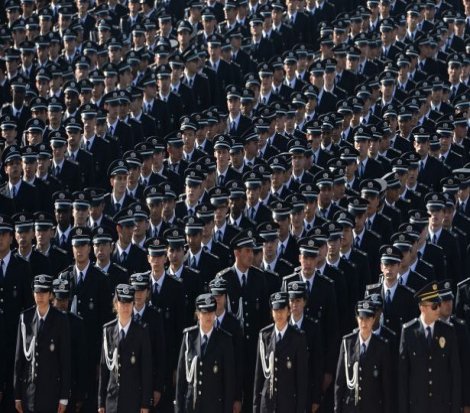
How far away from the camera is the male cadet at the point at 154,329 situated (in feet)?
49.9

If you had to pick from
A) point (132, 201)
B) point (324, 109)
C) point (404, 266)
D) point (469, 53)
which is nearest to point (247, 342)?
point (404, 266)

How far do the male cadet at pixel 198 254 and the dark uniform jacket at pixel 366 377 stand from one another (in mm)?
2754

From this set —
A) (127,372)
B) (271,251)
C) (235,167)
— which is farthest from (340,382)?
(235,167)

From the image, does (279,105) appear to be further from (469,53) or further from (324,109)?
(469,53)

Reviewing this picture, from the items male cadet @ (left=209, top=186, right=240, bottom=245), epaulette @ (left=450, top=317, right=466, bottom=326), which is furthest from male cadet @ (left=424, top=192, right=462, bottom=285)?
epaulette @ (left=450, top=317, right=466, bottom=326)

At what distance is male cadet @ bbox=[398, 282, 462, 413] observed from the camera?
14.5 metres

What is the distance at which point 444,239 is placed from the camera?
1784 centimetres

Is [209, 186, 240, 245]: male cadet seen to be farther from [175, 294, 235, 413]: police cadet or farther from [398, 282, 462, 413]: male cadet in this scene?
[398, 282, 462, 413]: male cadet

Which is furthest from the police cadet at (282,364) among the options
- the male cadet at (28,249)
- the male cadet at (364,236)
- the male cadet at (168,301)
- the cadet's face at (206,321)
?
the male cadet at (28,249)

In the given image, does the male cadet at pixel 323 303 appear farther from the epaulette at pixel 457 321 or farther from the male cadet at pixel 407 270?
the epaulette at pixel 457 321

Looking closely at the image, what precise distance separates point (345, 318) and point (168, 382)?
222cm

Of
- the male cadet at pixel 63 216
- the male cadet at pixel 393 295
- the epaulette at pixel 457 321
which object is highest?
the male cadet at pixel 63 216

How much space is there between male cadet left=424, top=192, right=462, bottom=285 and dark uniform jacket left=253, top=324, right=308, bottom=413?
374cm

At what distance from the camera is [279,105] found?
2245 cm
